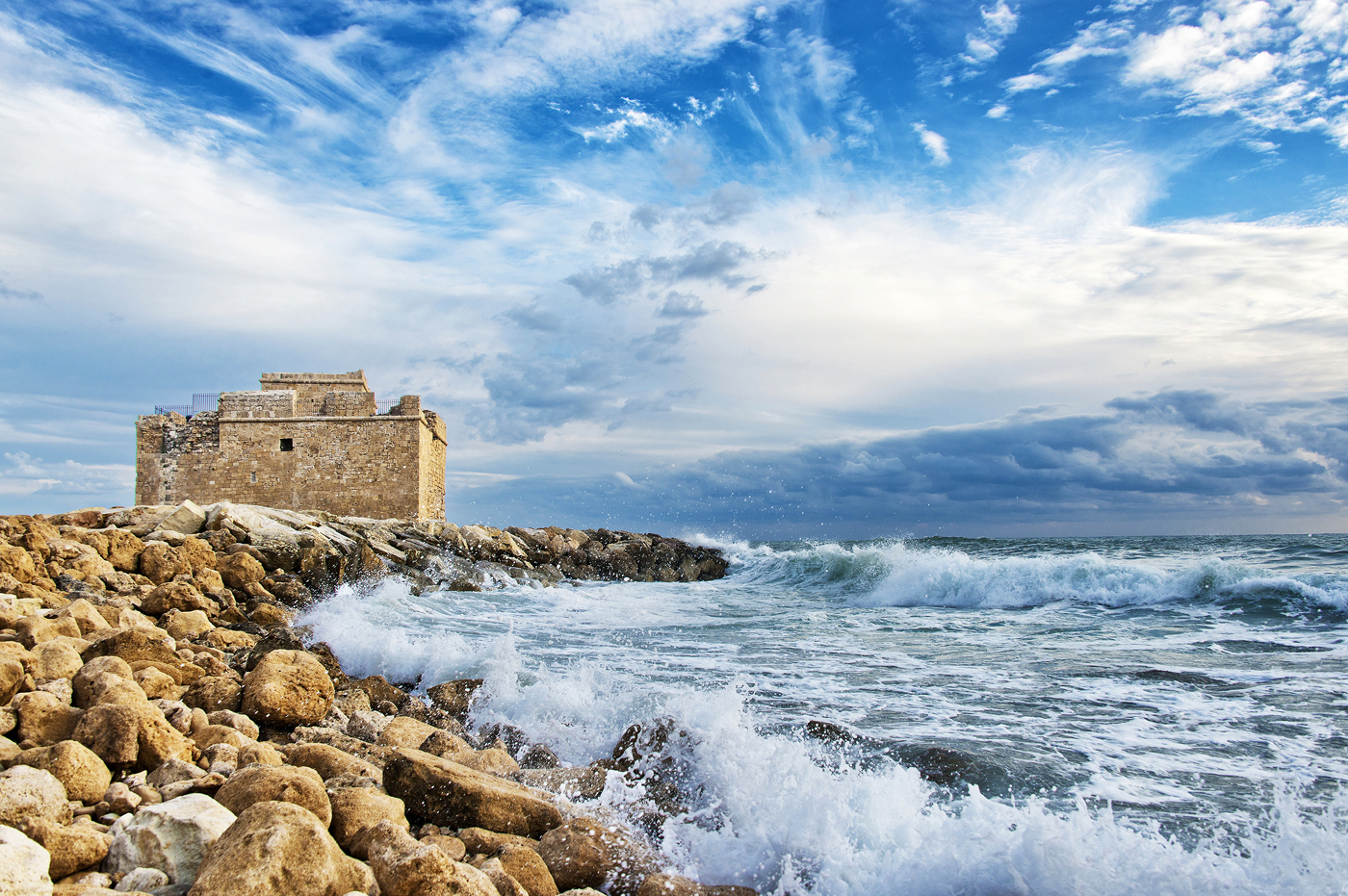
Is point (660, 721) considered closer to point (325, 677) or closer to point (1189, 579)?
point (325, 677)

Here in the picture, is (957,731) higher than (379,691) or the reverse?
the reverse

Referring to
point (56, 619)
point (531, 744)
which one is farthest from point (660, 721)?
point (56, 619)

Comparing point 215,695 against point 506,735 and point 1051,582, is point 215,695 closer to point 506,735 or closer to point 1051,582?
point 506,735

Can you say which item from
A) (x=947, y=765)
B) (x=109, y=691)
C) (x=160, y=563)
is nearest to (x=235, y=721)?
(x=109, y=691)

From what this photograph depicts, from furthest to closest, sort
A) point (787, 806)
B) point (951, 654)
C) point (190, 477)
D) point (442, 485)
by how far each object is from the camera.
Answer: point (442, 485), point (190, 477), point (951, 654), point (787, 806)

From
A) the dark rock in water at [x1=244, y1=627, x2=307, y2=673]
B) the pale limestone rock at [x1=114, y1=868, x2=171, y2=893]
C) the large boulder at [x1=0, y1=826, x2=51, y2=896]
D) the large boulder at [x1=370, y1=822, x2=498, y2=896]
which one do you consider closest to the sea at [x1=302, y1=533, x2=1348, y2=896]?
the dark rock in water at [x1=244, y1=627, x2=307, y2=673]

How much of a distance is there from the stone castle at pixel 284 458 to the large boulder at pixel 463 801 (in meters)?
19.4

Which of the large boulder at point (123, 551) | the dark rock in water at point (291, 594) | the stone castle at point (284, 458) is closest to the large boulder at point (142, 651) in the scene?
the large boulder at point (123, 551)

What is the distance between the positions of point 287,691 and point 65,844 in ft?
6.53

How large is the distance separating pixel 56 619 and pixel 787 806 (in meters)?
5.37

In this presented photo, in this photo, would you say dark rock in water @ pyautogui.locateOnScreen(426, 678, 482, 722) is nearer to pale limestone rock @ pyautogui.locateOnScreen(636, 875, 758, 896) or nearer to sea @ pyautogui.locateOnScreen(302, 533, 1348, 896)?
sea @ pyautogui.locateOnScreen(302, 533, 1348, 896)

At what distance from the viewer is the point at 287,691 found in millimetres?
4488

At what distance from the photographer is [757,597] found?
1659 cm

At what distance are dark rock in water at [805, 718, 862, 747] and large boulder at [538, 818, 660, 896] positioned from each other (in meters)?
1.70
